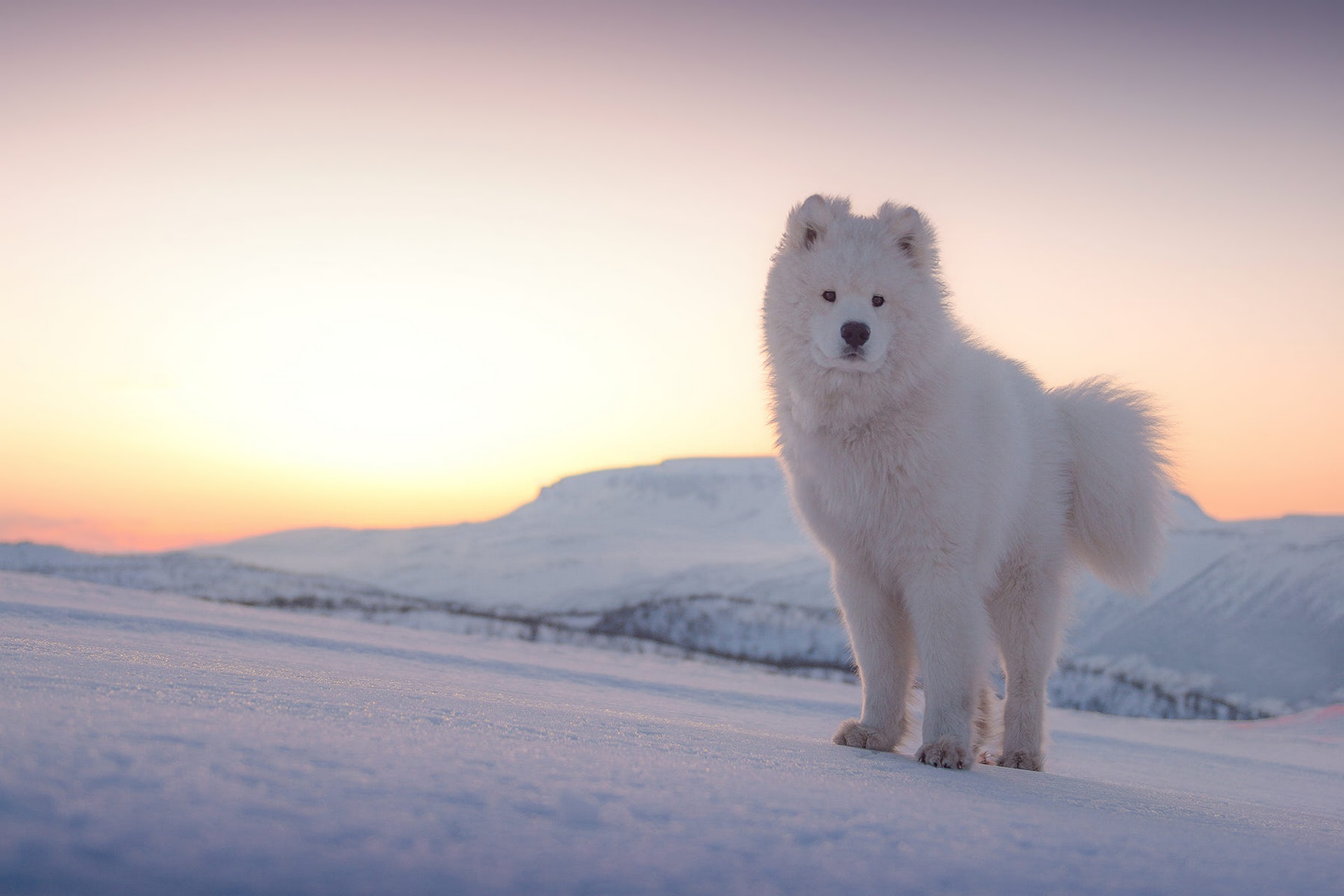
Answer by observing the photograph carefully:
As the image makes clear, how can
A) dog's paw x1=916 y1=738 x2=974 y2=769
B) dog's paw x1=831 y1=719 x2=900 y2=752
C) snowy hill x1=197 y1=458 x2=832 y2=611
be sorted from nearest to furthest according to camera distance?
dog's paw x1=916 y1=738 x2=974 y2=769 < dog's paw x1=831 y1=719 x2=900 y2=752 < snowy hill x1=197 y1=458 x2=832 y2=611


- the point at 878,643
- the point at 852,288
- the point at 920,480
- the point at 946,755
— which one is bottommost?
the point at 946,755

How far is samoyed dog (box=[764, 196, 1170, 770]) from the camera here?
137 inches

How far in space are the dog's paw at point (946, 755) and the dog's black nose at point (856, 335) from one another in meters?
1.59

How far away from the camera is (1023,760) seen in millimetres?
4094

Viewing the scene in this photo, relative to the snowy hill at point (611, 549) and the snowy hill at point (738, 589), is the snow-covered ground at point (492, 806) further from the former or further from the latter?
the snowy hill at point (611, 549)

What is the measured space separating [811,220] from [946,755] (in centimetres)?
232

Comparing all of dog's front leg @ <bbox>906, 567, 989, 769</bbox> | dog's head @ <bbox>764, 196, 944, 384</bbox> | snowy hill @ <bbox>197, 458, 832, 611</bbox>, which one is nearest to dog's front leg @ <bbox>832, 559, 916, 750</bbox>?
dog's front leg @ <bbox>906, 567, 989, 769</bbox>

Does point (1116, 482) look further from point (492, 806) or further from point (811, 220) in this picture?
point (492, 806)

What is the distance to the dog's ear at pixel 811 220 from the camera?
12.6 ft

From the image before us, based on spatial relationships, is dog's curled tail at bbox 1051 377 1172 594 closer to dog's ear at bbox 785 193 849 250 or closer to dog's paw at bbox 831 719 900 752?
dog's paw at bbox 831 719 900 752

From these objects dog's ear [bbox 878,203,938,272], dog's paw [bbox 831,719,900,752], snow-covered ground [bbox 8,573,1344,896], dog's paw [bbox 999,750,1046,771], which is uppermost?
dog's ear [bbox 878,203,938,272]

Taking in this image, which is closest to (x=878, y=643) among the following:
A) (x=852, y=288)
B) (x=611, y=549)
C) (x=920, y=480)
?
(x=920, y=480)

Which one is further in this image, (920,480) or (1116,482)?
(1116,482)

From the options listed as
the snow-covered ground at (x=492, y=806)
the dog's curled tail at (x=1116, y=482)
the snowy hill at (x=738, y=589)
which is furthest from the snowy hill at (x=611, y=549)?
the snow-covered ground at (x=492, y=806)
